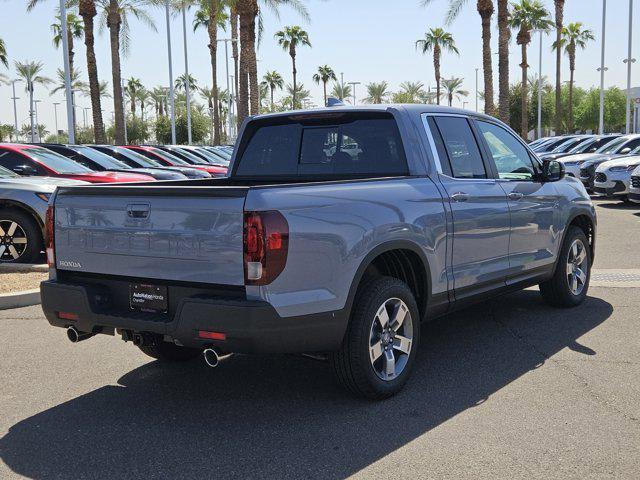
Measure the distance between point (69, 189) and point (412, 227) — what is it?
2.23 m

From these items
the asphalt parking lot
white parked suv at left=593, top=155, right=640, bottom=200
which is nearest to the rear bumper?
the asphalt parking lot

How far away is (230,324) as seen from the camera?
3.83 metres

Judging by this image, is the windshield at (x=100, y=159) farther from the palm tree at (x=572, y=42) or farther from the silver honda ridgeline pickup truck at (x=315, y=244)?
the palm tree at (x=572, y=42)

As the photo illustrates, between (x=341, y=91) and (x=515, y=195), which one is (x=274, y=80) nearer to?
(x=341, y=91)

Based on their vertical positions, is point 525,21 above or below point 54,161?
above

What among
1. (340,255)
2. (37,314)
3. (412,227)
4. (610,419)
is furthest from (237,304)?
(37,314)

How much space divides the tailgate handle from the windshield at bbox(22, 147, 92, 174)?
25.9 feet

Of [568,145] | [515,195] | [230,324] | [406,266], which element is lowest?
[230,324]

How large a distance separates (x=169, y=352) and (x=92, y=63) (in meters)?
28.5

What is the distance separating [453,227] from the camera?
5109mm

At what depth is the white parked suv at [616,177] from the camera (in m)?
17.9

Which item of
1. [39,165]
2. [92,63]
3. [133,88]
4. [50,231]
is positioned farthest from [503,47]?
[133,88]

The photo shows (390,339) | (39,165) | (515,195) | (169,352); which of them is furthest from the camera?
(39,165)

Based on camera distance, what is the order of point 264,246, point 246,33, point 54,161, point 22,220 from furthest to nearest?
point 246,33, point 54,161, point 22,220, point 264,246
